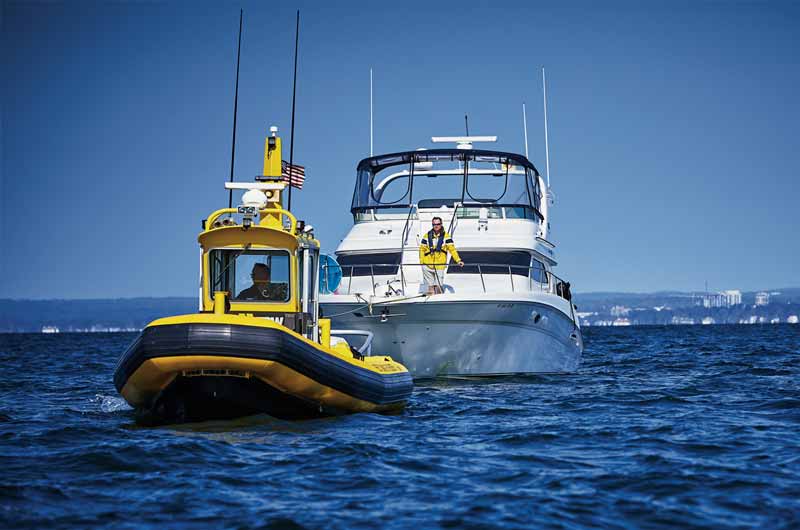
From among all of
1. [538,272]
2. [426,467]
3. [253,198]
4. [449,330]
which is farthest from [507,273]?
[426,467]

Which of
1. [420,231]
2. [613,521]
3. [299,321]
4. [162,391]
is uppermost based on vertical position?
[420,231]

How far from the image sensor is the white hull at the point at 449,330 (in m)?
17.1

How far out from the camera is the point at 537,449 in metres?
9.94

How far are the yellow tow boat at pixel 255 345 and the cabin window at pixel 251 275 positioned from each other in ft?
0.04

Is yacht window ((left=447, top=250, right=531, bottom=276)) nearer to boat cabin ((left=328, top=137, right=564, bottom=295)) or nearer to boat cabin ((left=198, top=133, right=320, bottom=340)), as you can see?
boat cabin ((left=328, top=137, right=564, bottom=295))

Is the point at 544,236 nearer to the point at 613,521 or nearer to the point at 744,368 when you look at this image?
the point at 744,368

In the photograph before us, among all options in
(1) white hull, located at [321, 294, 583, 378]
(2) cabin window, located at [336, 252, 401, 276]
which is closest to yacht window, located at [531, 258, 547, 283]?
(1) white hull, located at [321, 294, 583, 378]

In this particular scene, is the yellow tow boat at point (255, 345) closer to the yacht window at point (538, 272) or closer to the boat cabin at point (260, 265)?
the boat cabin at point (260, 265)

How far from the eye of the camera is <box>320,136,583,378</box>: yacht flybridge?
679 inches

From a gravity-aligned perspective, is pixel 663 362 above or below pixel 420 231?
below

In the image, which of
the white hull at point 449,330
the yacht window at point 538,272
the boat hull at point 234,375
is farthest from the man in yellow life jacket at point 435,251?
the boat hull at point 234,375

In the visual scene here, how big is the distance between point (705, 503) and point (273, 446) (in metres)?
4.20

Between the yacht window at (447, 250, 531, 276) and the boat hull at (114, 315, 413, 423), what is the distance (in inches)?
278

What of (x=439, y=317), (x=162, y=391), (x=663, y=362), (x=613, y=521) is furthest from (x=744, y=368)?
(x=613, y=521)
